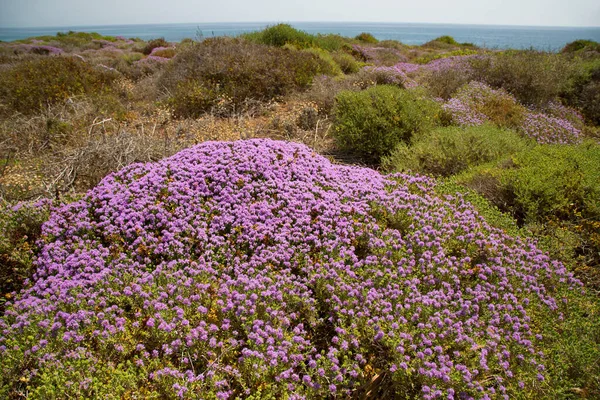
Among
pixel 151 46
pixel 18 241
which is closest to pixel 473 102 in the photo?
pixel 18 241

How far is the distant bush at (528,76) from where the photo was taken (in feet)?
36.6

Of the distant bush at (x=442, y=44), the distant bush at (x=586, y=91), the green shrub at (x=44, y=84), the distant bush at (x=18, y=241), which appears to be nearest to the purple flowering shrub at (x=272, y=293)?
the distant bush at (x=18, y=241)

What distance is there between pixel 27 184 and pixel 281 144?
401 cm

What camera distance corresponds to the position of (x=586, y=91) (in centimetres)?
1230

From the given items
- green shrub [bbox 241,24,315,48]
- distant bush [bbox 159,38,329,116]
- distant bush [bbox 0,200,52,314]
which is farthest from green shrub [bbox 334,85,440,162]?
green shrub [bbox 241,24,315,48]

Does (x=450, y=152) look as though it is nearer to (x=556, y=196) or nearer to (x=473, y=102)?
(x=556, y=196)

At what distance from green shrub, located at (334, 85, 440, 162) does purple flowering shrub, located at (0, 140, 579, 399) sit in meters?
2.40

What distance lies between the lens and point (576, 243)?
414 cm

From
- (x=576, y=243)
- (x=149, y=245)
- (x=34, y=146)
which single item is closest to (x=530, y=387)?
(x=576, y=243)

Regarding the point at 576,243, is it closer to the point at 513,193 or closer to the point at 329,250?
the point at 513,193

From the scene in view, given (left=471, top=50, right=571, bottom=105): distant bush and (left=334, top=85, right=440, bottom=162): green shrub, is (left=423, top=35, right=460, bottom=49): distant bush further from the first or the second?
(left=334, top=85, right=440, bottom=162): green shrub

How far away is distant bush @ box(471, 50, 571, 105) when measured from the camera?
11164mm

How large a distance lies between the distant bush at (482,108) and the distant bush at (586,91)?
3300mm

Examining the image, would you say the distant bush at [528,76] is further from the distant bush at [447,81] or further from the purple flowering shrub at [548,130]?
the purple flowering shrub at [548,130]
